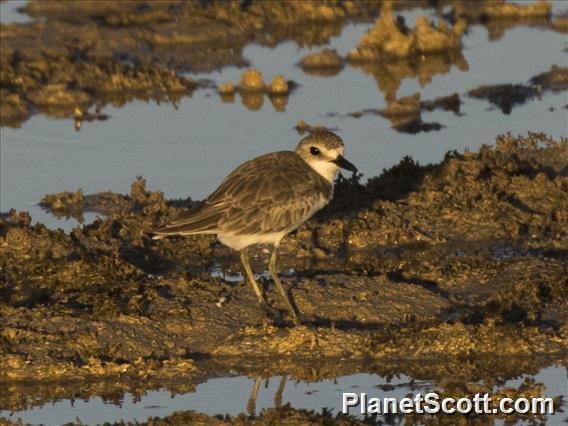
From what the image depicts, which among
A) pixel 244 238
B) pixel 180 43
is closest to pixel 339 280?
pixel 244 238

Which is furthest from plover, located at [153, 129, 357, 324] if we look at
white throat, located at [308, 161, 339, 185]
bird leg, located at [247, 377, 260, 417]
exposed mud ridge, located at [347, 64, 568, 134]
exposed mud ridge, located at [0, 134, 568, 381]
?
exposed mud ridge, located at [347, 64, 568, 134]

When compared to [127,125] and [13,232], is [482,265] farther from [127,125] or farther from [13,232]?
[127,125]

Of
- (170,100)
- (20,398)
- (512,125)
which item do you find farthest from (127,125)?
(20,398)

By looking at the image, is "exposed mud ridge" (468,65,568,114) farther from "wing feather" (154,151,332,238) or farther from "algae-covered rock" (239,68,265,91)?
"wing feather" (154,151,332,238)

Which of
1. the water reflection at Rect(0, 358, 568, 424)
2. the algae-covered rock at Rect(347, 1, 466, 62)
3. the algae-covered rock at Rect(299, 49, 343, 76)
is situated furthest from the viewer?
the algae-covered rock at Rect(347, 1, 466, 62)

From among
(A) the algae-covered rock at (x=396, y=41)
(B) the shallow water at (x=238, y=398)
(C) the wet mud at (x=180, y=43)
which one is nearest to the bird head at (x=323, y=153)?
(B) the shallow water at (x=238, y=398)

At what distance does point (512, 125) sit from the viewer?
17766 millimetres

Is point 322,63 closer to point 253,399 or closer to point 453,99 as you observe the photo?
point 453,99

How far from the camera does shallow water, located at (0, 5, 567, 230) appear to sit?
51.5 ft

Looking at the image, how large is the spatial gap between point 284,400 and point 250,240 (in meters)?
1.92

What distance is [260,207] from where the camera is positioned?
1153cm

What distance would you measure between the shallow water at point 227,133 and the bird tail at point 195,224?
306 centimetres

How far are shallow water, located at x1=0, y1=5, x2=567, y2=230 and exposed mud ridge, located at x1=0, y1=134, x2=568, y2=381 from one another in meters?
1.01

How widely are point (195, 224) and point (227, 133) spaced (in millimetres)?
6027
